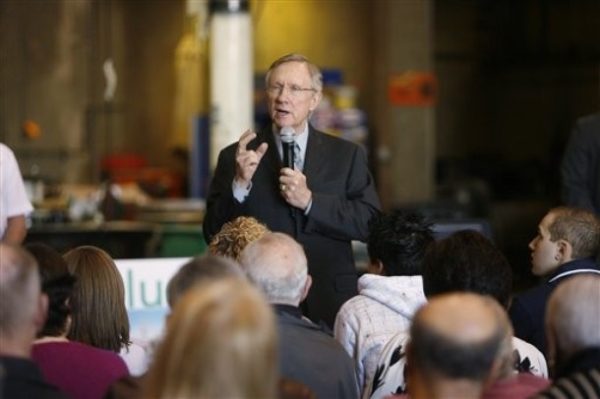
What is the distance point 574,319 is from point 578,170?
4010 millimetres

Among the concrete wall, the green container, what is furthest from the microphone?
the concrete wall

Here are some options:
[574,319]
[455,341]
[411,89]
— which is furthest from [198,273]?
[411,89]

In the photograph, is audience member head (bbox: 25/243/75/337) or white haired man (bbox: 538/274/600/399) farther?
audience member head (bbox: 25/243/75/337)

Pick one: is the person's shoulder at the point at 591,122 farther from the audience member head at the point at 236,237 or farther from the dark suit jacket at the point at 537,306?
the audience member head at the point at 236,237

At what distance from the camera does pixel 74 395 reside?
398 cm

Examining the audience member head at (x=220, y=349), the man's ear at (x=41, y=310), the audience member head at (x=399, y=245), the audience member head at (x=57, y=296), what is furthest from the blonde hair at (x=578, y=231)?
the audience member head at (x=220, y=349)

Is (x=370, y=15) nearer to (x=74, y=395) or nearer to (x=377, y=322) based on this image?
(x=377, y=322)

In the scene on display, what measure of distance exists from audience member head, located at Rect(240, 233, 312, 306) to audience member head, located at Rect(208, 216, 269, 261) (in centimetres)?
75

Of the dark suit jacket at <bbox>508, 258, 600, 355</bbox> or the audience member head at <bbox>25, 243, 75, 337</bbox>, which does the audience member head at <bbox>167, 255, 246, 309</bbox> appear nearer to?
the audience member head at <bbox>25, 243, 75, 337</bbox>

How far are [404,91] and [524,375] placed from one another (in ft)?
51.6

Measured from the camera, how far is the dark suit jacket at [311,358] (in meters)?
4.02

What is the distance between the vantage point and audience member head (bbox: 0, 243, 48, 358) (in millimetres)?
3480

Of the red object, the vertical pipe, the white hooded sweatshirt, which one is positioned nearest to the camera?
the white hooded sweatshirt

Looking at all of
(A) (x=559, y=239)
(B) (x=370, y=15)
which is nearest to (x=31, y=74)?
(B) (x=370, y=15)
